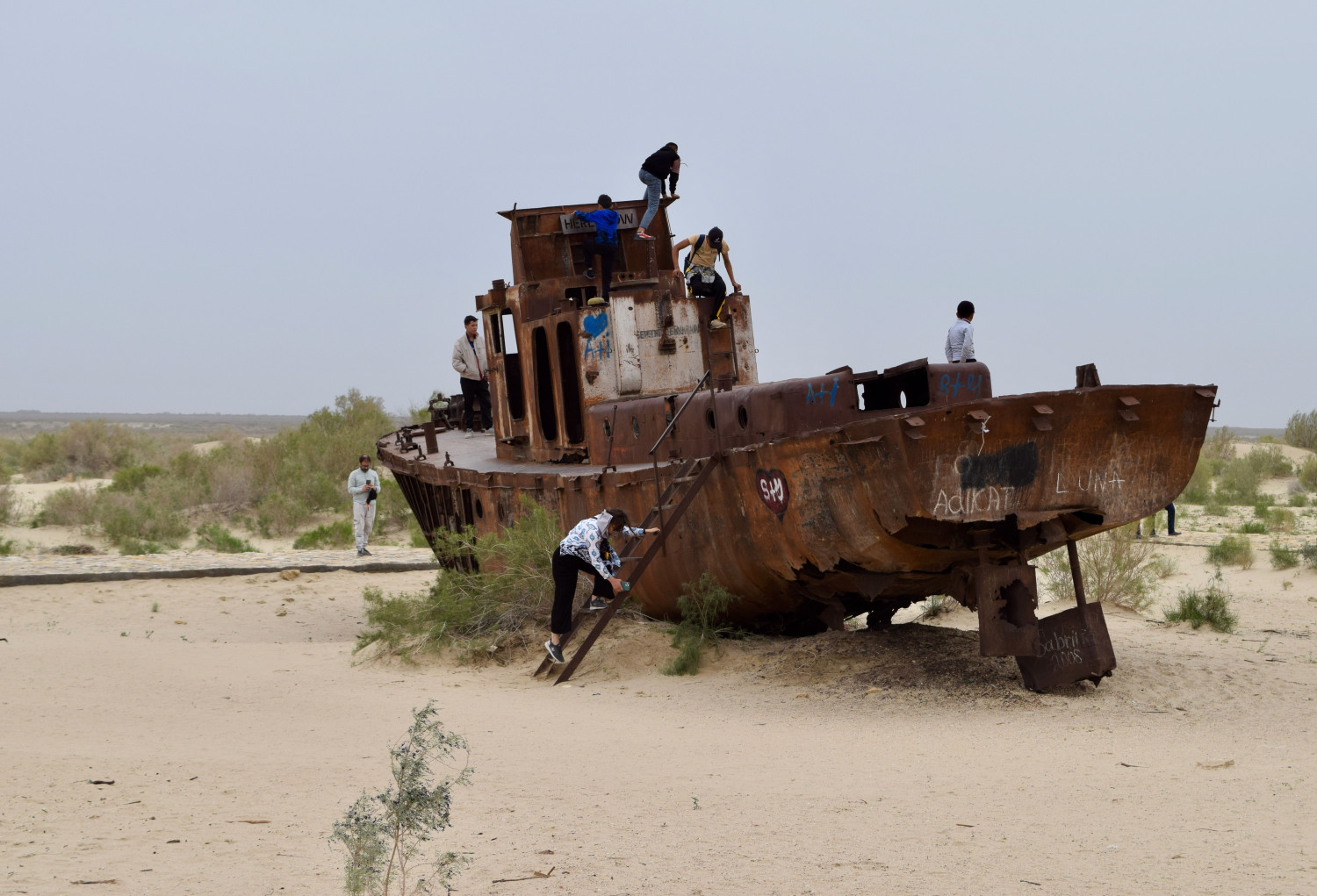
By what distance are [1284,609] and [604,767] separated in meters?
9.56

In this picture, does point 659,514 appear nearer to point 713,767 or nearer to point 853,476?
point 853,476

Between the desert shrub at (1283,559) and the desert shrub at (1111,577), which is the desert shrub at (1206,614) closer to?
the desert shrub at (1111,577)

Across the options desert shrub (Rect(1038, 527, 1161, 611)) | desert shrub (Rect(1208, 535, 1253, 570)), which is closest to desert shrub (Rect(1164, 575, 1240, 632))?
desert shrub (Rect(1038, 527, 1161, 611))

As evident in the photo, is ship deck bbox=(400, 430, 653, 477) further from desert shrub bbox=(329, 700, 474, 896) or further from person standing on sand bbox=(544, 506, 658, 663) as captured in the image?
desert shrub bbox=(329, 700, 474, 896)

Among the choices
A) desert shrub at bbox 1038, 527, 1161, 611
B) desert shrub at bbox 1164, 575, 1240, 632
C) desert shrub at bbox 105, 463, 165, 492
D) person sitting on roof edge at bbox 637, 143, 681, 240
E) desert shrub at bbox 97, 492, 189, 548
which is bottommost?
desert shrub at bbox 1164, 575, 1240, 632

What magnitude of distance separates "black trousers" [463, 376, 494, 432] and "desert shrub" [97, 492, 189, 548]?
23.2 feet

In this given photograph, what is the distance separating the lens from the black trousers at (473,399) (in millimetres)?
18516

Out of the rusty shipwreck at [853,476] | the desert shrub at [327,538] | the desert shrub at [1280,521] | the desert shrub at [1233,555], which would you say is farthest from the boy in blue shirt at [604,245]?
the desert shrub at [1280,521]

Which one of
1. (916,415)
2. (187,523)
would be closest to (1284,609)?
(916,415)

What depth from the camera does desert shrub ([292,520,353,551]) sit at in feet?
75.7

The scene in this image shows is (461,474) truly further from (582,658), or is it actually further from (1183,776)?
(1183,776)

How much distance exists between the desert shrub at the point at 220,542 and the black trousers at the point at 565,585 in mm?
13254

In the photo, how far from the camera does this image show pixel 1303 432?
1544 inches

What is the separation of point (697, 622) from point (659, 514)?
3.58 feet
